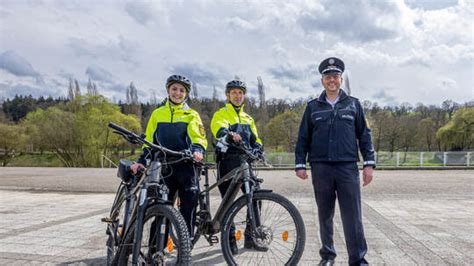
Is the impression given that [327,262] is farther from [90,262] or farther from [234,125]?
[90,262]

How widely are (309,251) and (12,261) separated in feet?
10.7

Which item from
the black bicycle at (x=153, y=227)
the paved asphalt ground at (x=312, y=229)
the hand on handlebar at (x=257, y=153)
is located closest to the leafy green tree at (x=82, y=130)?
the paved asphalt ground at (x=312, y=229)

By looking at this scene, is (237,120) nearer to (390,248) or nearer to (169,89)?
(169,89)

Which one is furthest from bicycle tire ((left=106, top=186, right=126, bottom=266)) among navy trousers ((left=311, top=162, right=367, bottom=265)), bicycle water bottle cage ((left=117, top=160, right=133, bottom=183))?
navy trousers ((left=311, top=162, right=367, bottom=265))

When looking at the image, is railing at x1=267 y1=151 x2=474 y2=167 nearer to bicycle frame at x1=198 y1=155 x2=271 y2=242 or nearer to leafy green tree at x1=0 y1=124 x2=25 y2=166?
bicycle frame at x1=198 y1=155 x2=271 y2=242

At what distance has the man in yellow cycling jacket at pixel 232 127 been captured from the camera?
3.73m

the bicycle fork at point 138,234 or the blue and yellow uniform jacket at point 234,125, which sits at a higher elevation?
the blue and yellow uniform jacket at point 234,125

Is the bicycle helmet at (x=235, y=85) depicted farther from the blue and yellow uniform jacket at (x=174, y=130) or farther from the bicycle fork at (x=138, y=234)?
the bicycle fork at (x=138, y=234)

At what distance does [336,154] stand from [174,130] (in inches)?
61.5

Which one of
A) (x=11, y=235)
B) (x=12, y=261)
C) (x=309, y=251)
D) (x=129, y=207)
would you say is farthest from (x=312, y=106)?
(x=11, y=235)

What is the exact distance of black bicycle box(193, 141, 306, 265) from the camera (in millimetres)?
3059

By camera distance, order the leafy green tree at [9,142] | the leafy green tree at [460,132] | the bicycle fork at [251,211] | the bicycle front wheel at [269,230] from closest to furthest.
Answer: the bicycle front wheel at [269,230]
the bicycle fork at [251,211]
the leafy green tree at [460,132]
the leafy green tree at [9,142]

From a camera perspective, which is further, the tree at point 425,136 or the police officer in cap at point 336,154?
the tree at point 425,136

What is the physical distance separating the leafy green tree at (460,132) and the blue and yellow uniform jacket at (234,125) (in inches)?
1431
